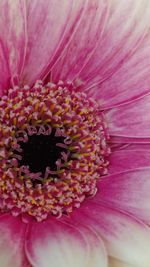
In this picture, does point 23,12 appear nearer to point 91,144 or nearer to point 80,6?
point 80,6

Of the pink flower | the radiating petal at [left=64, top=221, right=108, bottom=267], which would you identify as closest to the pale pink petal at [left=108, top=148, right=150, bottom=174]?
the pink flower

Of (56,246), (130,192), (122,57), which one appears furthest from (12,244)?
(122,57)

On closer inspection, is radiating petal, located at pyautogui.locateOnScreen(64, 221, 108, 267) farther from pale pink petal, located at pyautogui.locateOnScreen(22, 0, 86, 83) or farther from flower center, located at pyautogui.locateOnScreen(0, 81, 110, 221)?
pale pink petal, located at pyautogui.locateOnScreen(22, 0, 86, 83)

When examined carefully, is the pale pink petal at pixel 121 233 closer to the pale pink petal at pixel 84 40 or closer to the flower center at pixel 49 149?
the flower center at pixel 49 149

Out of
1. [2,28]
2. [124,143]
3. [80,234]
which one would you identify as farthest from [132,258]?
[2,28]

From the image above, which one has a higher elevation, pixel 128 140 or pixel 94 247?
pixel 128 140

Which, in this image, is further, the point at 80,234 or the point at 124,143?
the point at 124,143

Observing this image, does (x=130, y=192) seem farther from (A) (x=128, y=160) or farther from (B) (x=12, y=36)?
(B) (x=12, y=36)
